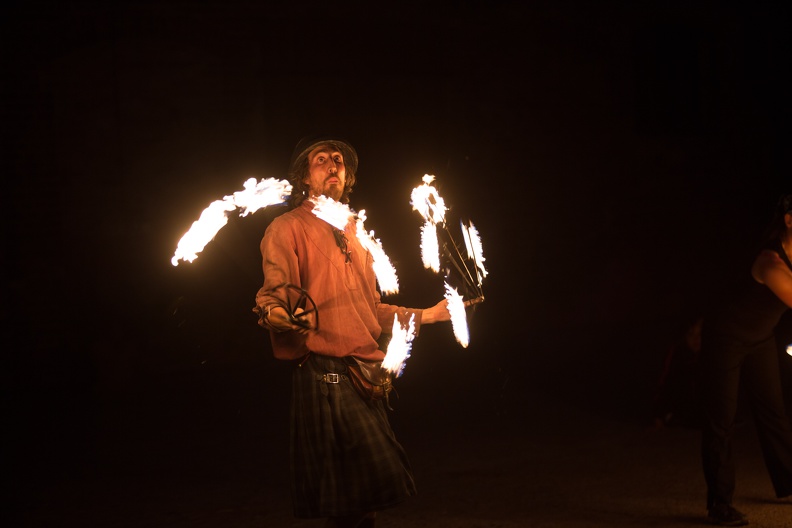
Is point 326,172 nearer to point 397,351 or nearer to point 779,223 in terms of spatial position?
point 397,351

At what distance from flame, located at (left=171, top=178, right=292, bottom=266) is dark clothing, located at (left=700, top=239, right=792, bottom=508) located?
2.93 meters

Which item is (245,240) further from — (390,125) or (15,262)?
(390,125)

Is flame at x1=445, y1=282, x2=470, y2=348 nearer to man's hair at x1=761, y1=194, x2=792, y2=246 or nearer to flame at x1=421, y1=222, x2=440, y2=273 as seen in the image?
flame at x1=421, y1=222, x2=440, y2=273

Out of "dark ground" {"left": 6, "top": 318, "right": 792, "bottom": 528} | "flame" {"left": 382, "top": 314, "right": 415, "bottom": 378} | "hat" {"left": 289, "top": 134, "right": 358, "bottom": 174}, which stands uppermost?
"hat" {"left": 289, "top": 134, "right": 358, "bottom": 174}

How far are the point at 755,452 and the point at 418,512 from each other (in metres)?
3.07

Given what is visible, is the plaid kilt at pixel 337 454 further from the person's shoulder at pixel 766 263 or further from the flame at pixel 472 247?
the person's shoulder at pixel 766 263

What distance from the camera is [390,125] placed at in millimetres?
12719

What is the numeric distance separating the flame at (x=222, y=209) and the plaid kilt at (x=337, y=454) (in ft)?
2.36

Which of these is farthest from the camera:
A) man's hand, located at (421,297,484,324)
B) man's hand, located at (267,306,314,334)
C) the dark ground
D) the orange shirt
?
the dark ground

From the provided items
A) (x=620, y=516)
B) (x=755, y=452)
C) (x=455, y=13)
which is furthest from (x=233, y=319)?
(x=455, y=13)

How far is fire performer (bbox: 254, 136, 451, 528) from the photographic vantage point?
405 cm

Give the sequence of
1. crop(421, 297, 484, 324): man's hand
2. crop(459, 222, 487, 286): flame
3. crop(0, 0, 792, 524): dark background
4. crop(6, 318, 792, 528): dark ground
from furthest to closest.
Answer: crop(0, 0, 792, 524): dark background, crop(6, 318, 792, 528): dark ground, crop(421, 297, 484, 324): man's hand, crop(459, 222, 487, 286): flame

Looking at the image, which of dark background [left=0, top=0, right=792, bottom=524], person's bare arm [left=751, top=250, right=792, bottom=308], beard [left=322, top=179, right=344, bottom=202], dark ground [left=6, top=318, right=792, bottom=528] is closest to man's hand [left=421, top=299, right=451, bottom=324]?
beard [left=322, top=179, right=344, bottom=202]

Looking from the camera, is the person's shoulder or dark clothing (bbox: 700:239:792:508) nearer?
the person's shoulder
